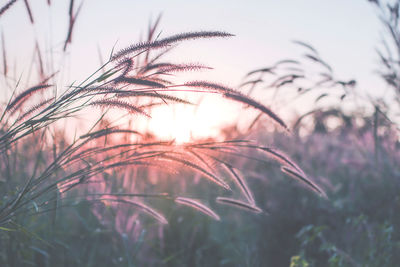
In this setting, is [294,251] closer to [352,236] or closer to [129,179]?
[352,236]

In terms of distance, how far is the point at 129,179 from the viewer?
2844 mm

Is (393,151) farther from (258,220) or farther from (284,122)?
(284,122)

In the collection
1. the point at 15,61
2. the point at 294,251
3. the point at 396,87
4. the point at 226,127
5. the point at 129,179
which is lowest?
the point at 294,251

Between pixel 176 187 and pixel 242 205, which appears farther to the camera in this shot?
pixel 176 187

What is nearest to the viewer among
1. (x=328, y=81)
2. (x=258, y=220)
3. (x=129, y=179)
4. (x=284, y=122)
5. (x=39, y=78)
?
(x=284, y=122)

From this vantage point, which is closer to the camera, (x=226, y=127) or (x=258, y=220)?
(x=258, y=220)

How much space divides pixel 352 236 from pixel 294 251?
0.49 meters

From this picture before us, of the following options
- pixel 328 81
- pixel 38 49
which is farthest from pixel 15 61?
pixel 328 81

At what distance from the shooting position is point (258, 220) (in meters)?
3.64

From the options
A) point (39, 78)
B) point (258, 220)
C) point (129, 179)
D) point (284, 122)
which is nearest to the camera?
point (284, 122)

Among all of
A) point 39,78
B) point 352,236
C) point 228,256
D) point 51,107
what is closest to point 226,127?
point 228,256

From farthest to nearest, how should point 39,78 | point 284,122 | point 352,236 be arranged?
1. point 352,236
2. point 39,78
3. point 284,122

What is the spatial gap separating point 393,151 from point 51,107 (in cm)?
315

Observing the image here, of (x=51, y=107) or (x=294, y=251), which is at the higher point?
(x=51, y=107)
